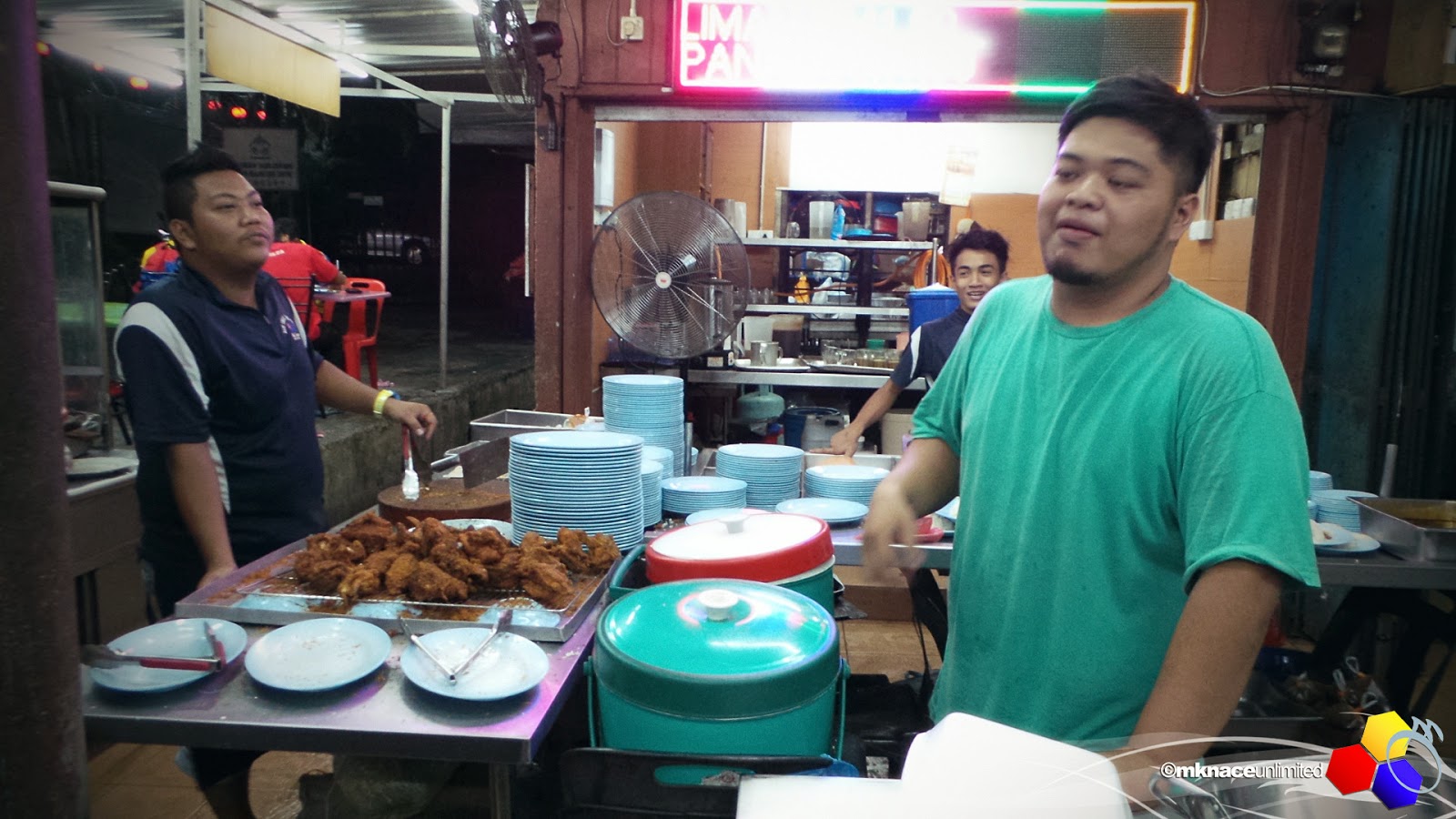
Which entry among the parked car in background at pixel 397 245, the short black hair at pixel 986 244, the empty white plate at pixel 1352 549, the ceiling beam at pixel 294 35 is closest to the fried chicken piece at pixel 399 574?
the empty white plate at pixel 1352 549

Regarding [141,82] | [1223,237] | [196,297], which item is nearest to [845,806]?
[196,297]

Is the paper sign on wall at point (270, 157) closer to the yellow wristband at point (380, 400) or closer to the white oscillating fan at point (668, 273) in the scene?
the white oscillating fan at point (668, 273)

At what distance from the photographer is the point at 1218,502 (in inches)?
47.2

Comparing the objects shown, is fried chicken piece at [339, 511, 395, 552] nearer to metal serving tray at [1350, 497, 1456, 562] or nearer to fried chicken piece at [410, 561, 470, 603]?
fried chicken piece at [410, 561, 470, 603]

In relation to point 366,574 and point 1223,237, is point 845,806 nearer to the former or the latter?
point 366,574

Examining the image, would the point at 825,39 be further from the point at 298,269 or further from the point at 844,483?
the point at 298,269

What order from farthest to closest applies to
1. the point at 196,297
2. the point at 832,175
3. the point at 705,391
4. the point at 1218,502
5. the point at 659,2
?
the point at 832,175
the point at 705,391
the point at 659,2
the point at 196,297
the point at 1218,502

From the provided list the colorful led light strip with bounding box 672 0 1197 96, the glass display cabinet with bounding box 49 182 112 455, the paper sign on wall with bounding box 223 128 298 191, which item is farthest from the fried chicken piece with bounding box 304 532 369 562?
the paper sign on wall with bounding box 223 128 298 191

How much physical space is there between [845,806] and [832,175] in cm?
728

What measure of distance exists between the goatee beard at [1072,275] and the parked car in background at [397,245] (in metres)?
23.9

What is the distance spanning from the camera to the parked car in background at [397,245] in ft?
76.2

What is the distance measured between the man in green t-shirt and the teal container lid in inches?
8.5

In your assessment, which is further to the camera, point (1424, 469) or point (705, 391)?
point (705, 391)

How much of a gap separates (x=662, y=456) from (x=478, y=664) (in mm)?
1439
